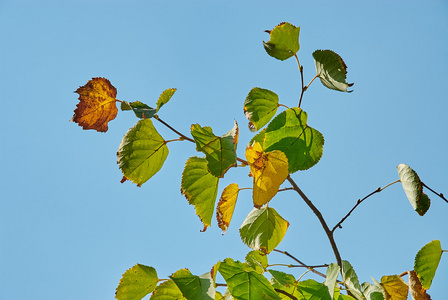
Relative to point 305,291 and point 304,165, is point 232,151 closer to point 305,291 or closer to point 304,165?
point 304,165

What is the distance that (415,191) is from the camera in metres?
0.83

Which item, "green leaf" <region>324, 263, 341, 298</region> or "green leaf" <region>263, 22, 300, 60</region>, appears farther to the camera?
"green leaf" <region>263, 22, 300, 60</region>

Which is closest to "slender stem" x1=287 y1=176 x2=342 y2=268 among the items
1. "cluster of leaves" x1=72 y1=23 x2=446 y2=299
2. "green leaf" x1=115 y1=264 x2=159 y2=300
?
"cluster of leaves" x1=72 y1=23 x2=446 y2=299

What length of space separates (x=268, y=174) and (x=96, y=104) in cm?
41

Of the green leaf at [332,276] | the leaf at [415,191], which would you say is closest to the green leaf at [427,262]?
the leaf at [415,191]

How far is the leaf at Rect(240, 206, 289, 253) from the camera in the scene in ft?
2.98

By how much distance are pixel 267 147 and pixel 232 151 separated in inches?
4.1

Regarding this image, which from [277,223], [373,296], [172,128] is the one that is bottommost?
[373,296]

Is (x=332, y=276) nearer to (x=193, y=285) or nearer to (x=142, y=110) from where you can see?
(x=193, y=285)

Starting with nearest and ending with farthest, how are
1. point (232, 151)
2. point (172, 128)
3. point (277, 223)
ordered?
point (232, 151), point (172, 128), point (277, 223)

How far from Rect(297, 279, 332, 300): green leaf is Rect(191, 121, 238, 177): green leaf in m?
0.27

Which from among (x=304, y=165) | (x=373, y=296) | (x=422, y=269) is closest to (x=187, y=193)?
(x=304, y=165)

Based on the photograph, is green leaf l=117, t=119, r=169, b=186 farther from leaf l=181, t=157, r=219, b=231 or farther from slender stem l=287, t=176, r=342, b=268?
slender stem l=287, t=176, r=342, b=268

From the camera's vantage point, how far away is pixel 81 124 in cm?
88
